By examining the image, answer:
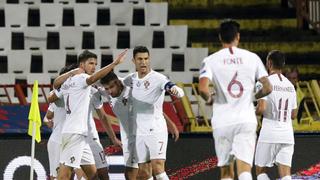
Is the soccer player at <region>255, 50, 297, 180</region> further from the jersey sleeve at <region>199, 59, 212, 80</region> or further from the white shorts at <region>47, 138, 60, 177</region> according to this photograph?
the white shorts at <region>47, 138, 60, 177</region>

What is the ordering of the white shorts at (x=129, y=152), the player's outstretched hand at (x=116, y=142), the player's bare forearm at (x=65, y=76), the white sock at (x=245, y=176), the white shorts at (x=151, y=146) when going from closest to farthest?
the white sock at (x=245, y=176), the white shorts at (x=151, y=146), the player's bare forearm at (x=65, y=76), the white shorts at (x=129, y=152), the player's outstretched hand at (x=116, y=142)

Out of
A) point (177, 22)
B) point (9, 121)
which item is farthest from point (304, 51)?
point (9, 121)

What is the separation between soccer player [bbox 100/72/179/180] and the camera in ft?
35.3

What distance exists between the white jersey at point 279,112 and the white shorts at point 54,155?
8.03 ft

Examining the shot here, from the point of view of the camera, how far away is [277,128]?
34.3 ft

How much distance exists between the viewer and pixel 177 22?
18391 millimetres

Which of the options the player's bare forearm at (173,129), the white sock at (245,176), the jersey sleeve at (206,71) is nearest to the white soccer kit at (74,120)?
the player's bare forearm at (173,129)

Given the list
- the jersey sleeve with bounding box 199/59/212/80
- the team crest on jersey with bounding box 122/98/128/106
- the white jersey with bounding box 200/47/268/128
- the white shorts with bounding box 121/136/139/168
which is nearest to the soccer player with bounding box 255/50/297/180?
the white shorts with bounding box 121/136/139/168

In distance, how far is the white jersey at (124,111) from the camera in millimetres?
10789

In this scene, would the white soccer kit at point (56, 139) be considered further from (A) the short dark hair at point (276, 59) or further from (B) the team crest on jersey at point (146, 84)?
(A) the short dark hair at point (276, 59)

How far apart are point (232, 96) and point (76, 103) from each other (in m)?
2.55

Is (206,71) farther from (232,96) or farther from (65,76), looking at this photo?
(65,76)

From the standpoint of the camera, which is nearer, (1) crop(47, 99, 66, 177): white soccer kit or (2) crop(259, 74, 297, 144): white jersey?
(2) crop(259, 74, 297, 144): white jersey

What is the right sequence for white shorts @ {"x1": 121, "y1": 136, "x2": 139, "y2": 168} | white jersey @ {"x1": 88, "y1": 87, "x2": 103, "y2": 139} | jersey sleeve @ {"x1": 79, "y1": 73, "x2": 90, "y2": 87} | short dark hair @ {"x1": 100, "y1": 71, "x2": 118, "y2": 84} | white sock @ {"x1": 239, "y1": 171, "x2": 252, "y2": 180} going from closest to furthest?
1. white sock @ {"x1": 239, "y1": 171, "x2": 252, "y2": 180}
2. jersey sleeve @ {"x1": 79, "y1": 73, "x2": 90, "y2": 87}
3. short dark hair @ {"x1": 100, "y1": 71, "x2": 118, "y2": 84}
4. white shorts @ {"x1": 121, "y1": 136, "x2": 139, "y2": 168}
5. white jersey @ {"x1": 88, "y1": 87, "x2": 103, "y2": 139}
